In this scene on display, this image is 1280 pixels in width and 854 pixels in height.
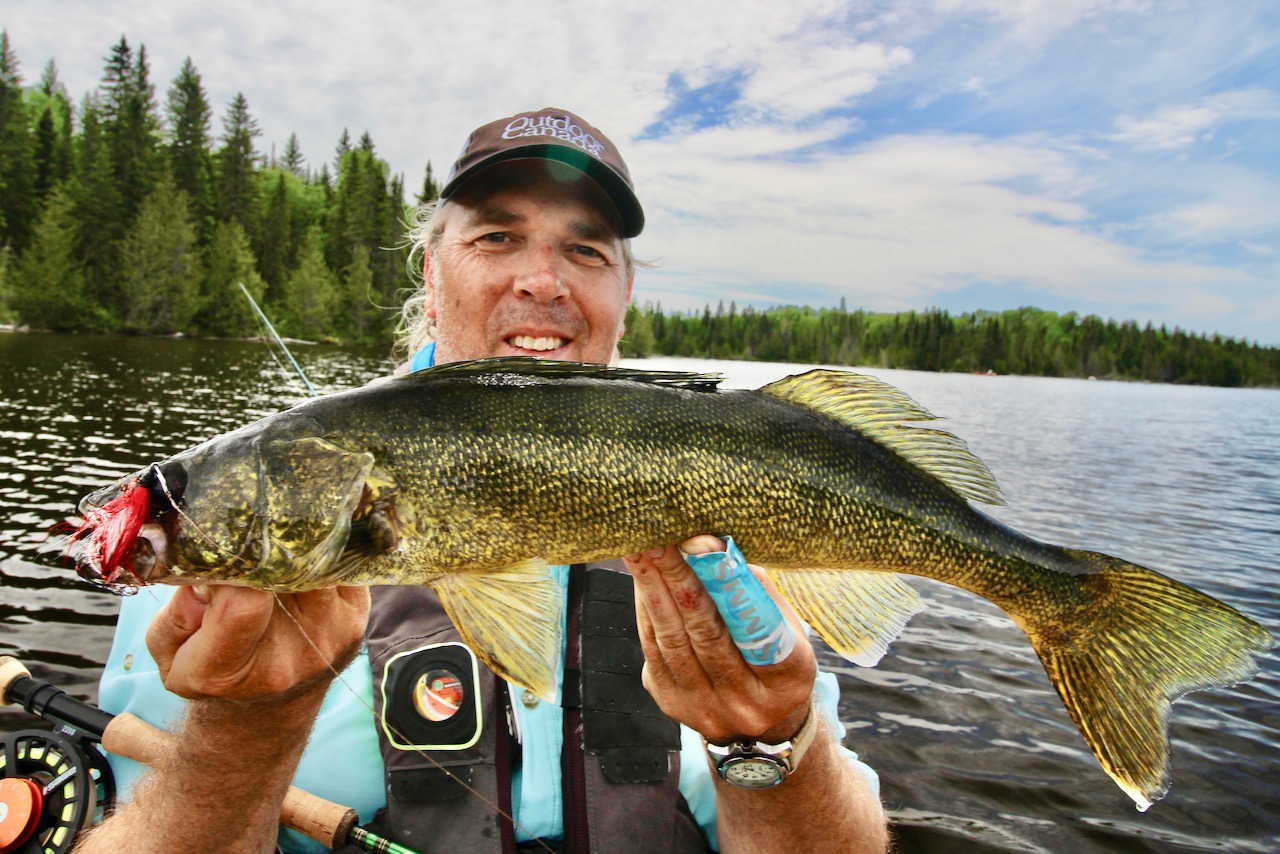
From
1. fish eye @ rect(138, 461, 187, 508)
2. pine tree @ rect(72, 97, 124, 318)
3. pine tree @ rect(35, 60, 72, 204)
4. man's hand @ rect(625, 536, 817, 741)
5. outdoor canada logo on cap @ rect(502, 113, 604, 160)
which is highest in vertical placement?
pine tree @ rect(35, 60, 72, 204)

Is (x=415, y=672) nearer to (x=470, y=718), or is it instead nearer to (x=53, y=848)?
(x=470, y=718)

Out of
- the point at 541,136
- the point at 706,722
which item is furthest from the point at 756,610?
the point at 541,136

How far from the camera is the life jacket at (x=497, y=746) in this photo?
2939mm

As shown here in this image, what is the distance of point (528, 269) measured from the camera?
3.87m

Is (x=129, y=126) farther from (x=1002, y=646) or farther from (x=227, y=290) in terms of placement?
(x=1002, y=646)

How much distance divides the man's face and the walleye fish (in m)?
1.44

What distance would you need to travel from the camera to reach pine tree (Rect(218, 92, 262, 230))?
223 ft

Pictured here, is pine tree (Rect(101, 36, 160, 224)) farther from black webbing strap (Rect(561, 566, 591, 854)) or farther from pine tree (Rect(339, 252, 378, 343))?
black webbing strap (Rect(561, 566, 591, 854))

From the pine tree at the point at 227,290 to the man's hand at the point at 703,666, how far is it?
60444 millimetres

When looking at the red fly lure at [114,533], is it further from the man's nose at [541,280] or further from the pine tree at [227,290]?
the pine tree at [227,290]

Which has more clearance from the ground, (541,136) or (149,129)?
(149,129)

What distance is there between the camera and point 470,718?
119 inches

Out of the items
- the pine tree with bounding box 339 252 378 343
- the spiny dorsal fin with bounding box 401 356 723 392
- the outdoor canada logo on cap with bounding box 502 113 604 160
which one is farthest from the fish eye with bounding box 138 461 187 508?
the pine tree with bounding box 339 252 378 343

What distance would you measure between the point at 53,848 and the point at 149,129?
243 ft
